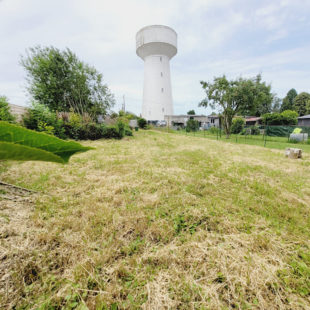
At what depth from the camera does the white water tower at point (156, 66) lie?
23.1 metres

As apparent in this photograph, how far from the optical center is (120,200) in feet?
7.23

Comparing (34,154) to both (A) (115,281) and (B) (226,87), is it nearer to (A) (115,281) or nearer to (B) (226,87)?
(A) (115,281)

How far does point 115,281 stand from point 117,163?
3.33 meters

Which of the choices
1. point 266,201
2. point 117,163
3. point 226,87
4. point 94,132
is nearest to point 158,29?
point 226,87

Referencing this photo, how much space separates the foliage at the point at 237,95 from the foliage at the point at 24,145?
1616 centimetres

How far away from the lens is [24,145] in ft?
0.89

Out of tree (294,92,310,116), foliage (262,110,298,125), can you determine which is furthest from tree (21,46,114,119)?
tree (294,92,310,116)

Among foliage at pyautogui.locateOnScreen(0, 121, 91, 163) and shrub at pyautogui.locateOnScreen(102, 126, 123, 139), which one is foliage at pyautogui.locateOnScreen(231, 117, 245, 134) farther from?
foliage at pyautogui.locateOnScreen(0, 121, 91, 163)

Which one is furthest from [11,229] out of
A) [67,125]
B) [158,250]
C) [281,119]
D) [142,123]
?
[281,119]

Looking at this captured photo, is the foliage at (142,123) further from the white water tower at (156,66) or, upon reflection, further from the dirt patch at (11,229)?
the dirt patch at (11,229)

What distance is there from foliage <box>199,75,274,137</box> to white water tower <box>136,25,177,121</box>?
11851mm

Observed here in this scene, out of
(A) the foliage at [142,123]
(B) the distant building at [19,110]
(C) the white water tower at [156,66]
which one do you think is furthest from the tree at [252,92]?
(B) the distant building at [19,110]

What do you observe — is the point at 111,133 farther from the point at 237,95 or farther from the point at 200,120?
the point at 200,120

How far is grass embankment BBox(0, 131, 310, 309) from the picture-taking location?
1008 mm
